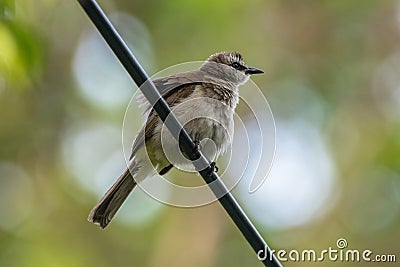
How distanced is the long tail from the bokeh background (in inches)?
109

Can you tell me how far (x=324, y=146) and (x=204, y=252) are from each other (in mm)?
1368

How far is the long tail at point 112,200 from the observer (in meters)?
2.70

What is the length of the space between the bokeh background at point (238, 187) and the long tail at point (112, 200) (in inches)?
109

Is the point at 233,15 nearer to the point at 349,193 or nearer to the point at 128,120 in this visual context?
the point at 349,193

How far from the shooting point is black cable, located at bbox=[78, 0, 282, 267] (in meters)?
1.47

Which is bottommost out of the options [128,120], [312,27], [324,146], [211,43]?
[324,146]

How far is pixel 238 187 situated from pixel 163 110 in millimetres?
3903

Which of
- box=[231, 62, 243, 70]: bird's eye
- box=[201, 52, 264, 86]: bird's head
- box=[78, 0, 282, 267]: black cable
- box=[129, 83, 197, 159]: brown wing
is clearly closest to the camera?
box=[78, 0, 282, 267]: black cable

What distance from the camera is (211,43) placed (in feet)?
20.3

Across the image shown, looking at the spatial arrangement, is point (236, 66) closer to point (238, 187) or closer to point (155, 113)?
point (155, 113)

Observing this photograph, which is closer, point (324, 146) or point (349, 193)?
point (349, 193)

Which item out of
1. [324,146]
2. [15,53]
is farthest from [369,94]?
[15,53]

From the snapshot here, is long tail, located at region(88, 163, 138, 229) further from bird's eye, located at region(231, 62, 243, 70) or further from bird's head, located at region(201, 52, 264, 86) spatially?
bird's eye, located at region(231, 62, 243, 70)

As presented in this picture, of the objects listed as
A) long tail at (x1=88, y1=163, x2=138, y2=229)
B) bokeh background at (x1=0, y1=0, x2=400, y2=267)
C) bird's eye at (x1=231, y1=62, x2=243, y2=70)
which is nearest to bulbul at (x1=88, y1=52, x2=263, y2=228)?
long tail at (x1=88, y1=163, x2=138, y2=229)
